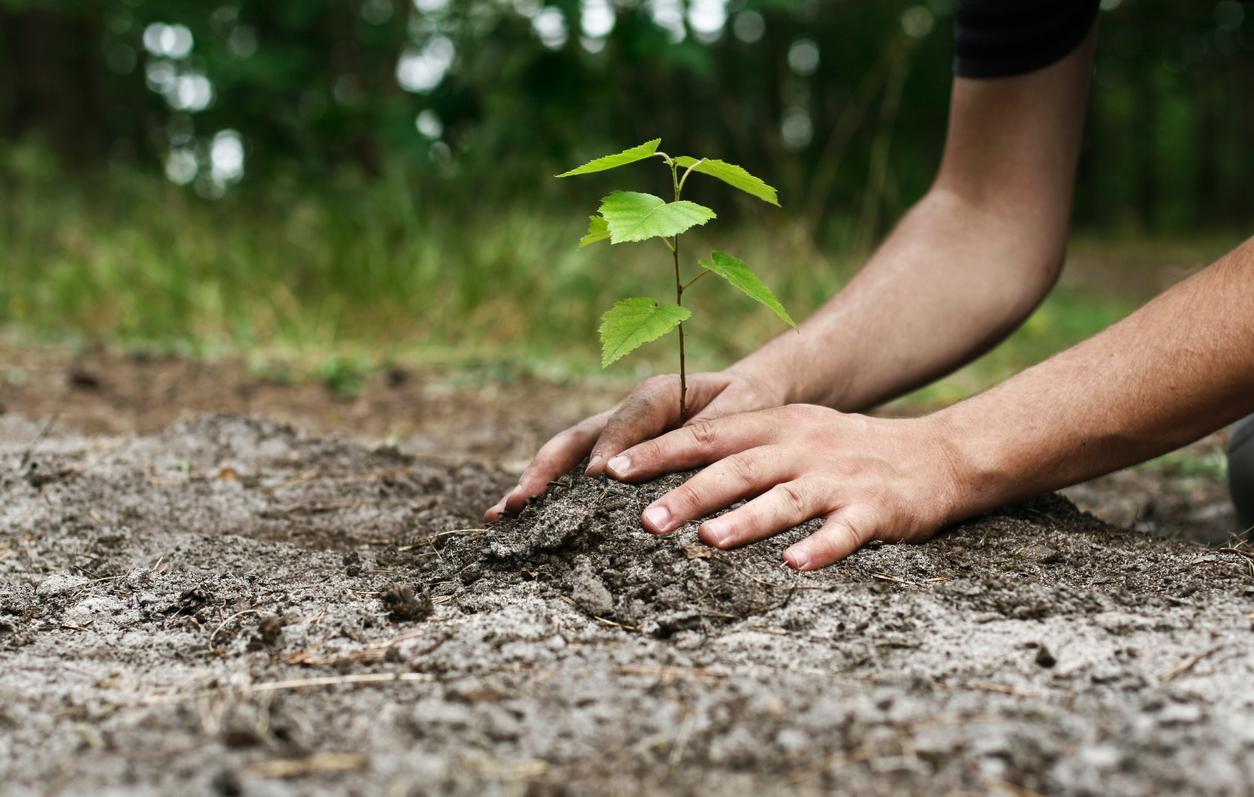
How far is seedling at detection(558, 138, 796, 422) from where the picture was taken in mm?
1357

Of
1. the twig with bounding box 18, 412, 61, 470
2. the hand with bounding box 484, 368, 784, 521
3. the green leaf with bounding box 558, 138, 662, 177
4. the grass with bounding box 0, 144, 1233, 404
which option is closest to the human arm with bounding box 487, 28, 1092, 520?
the hand with bounding box 484, 368, 784, 521

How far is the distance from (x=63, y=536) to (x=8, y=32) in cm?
1118

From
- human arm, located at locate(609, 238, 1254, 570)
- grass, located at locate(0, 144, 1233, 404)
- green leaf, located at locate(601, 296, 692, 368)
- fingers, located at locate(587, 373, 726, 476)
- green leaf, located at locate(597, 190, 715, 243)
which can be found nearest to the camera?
green leaf, located at locate(597, 190, 715, 243)

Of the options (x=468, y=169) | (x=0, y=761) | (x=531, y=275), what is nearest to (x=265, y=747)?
(x=0, y=761)

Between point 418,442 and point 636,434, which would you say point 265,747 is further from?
point 418,442

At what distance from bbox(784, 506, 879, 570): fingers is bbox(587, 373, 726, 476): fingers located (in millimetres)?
343

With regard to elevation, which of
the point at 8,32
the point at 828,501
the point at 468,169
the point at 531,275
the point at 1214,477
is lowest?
the point at 1214,477

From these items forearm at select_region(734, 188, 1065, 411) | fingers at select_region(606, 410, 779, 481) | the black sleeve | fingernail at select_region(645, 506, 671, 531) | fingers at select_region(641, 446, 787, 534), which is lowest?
fingernail at select_region(645, 506, 671, 531)

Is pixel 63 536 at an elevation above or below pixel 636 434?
below

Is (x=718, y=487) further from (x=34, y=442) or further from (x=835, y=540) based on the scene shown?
(x=34, y=442)

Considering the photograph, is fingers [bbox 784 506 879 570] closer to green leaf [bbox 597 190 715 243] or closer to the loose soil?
the loose soil

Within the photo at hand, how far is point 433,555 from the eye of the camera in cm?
175

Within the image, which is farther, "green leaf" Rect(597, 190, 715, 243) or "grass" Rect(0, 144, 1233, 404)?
"grass" Rect(0, 144, 1233, 404)

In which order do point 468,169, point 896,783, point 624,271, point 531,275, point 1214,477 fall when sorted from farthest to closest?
point 468,169
point 624,271
point 531,275
point 1214,477
point 896,783
